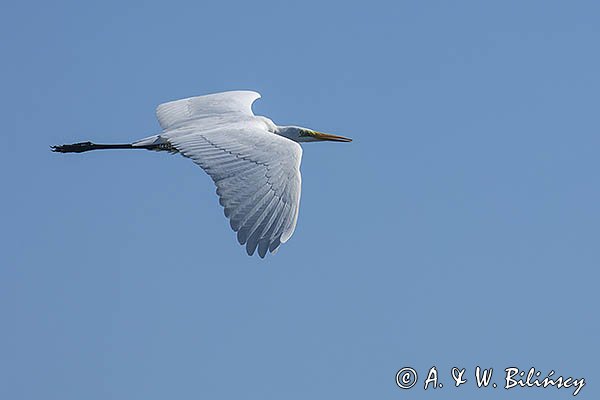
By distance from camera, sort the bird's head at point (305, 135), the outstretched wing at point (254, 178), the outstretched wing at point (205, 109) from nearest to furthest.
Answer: the outstretched wing at point (254, 178) < the outstretched wing at point (205, 109) < the bird's head at point (305, 135)

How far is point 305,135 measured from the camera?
70.8 ft

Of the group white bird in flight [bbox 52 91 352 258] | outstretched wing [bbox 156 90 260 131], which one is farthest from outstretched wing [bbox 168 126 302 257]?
outstretched wing [bbox 156 90 260 131]

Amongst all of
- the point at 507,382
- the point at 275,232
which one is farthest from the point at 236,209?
the point at 507,382

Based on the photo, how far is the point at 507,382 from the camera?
59.5 ft

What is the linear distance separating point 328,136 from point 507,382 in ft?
20.2

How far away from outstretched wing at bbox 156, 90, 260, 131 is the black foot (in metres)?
1.93

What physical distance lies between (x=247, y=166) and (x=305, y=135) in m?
7.03

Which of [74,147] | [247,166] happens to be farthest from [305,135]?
[247,166]

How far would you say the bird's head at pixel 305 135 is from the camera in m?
21.3

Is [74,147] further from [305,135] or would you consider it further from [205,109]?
[305,135]

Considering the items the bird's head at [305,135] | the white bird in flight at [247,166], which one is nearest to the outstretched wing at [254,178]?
the white bird in flight at [247,166]

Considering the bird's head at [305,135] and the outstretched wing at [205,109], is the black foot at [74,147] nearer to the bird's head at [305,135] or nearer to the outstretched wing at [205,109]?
the outstretched wing at [205,109]

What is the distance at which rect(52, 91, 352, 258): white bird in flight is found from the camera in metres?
13.4

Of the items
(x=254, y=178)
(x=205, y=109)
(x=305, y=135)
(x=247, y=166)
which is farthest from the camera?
(x=305, y=135)
